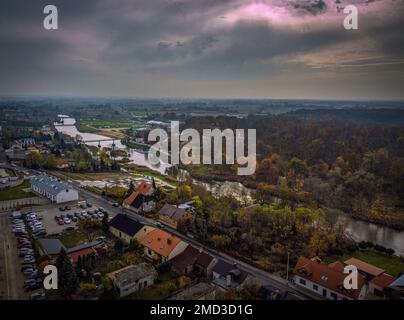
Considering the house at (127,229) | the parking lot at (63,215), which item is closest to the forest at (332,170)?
the house at (127,229)

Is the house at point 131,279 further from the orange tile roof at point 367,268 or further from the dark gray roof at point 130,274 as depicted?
the orange tile roof at point 367,268

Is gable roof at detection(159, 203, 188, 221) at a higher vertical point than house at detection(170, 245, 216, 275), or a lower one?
higher

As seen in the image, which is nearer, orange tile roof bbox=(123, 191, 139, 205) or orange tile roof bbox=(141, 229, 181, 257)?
orange tile roof bbox=(141, 229, 181, 257)

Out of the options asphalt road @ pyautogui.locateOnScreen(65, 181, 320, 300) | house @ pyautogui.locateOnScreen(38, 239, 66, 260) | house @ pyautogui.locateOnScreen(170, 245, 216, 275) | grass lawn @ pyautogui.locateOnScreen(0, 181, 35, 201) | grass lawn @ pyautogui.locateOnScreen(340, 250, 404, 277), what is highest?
grass lawn @ pyautogui.locateOnScreen(0, 181, 35, 201)

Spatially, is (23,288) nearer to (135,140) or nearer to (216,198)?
(216,198)

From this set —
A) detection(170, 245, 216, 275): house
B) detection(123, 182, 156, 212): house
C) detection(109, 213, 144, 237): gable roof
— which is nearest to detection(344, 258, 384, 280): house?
detection(170, 245, 216, 275): house

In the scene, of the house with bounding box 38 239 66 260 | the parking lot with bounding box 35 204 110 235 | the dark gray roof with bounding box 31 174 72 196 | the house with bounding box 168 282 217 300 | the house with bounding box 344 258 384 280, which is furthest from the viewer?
the dark gray roof with bounding box 31 174 72 196

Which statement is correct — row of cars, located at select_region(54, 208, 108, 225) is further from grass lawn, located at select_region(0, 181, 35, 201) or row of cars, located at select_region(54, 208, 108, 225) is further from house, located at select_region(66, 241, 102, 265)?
grass lawn, located at select_region(0, 181, 35, 201)

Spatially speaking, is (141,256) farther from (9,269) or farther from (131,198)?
(131,198)
